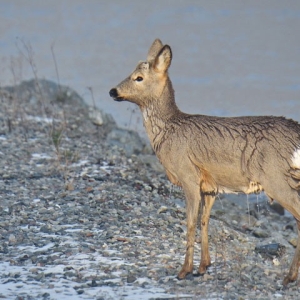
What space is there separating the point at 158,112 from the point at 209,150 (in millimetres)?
952

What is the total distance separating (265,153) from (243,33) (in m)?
16.4

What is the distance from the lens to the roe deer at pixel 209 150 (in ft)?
27.5

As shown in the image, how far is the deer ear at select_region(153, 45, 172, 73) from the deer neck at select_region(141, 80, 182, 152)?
0.18 meters

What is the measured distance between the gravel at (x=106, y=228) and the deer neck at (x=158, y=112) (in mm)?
1175

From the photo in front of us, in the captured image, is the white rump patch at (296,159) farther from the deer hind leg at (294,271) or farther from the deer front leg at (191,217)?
the deer front leg at (191,217)

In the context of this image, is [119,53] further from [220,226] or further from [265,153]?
[265,153]

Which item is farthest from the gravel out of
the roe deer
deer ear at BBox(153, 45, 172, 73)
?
deer ear at BBox(153, 45, 172, 73)

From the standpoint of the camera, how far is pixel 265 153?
8438 millimetres

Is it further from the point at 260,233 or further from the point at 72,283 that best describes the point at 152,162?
the point at 72,283

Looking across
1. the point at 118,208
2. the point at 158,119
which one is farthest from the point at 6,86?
the point at 158,119

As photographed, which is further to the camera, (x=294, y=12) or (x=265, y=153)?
(x=294, y=12)

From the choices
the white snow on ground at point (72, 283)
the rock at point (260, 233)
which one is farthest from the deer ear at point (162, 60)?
the rock at point (260, 233)

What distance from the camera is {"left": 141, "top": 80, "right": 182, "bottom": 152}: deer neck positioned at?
30.9ft

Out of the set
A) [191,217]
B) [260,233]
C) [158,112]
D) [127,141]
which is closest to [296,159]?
[191,217]
